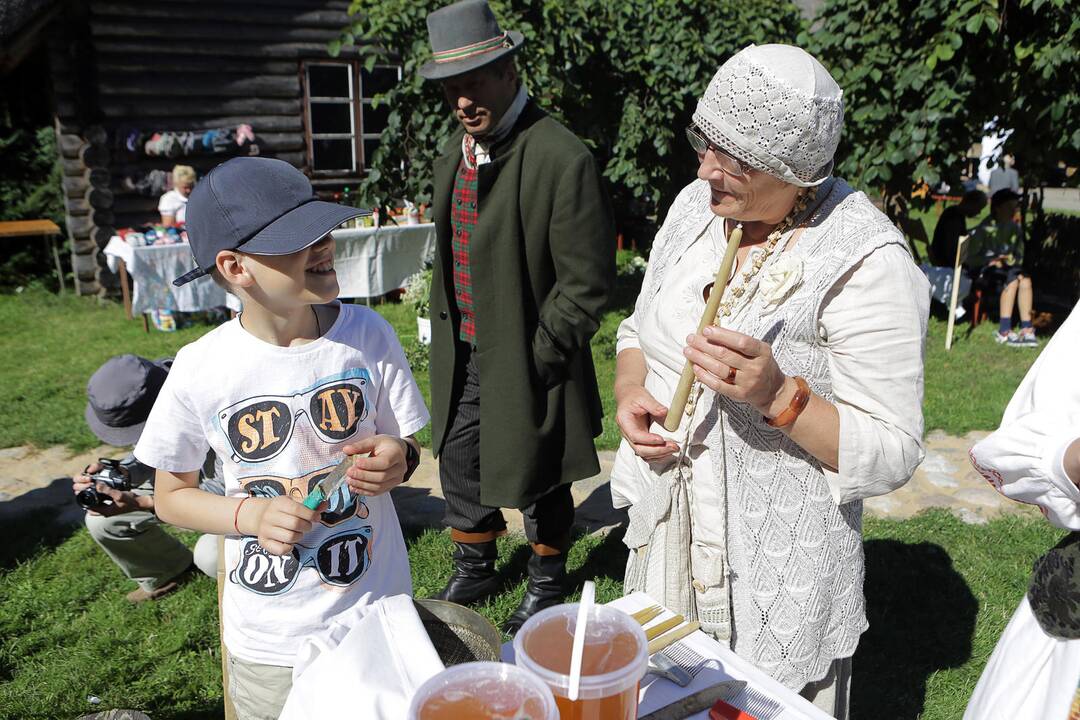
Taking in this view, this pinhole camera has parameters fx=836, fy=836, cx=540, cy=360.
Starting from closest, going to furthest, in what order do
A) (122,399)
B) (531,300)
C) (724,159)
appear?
(724,159)
(122,399)
(531,300)

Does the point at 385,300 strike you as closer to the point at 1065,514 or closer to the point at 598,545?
the point at 598,545

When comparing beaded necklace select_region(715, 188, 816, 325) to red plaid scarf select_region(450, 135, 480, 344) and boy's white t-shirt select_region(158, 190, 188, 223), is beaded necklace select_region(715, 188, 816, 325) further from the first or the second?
boy's white t-shirt select_region(158, 190, 188, 223)

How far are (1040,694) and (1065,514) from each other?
0.35 meters

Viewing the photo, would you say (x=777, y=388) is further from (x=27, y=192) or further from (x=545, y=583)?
(x=27, y=192)

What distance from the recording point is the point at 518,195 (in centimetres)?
284

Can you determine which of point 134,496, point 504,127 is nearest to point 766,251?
point 504,127

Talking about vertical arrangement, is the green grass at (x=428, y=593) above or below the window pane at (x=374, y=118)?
below

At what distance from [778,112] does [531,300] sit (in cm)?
153

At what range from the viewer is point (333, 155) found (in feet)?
33.7

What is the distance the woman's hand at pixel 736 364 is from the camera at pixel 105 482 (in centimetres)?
236

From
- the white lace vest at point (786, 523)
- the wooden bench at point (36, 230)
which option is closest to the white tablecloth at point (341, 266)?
the wooden bench at point (36, 230)

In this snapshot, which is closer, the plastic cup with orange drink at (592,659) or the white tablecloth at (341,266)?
the plastic cup with orange drink at (592,659)

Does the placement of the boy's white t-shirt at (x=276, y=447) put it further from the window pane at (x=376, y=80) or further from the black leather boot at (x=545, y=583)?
the window pane at (x=376, y=80)

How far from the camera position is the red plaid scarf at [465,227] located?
2973 millimetres
